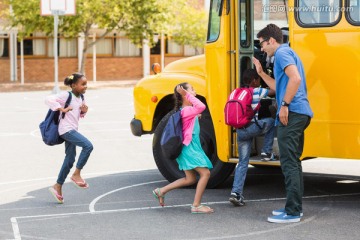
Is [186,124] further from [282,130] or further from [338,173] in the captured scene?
[338,173]

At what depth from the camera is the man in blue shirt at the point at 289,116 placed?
26.6ft

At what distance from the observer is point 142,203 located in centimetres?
947

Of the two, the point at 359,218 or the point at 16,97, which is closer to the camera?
the point at 359,218

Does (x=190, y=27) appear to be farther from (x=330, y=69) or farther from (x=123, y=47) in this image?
(x=330, y=69)

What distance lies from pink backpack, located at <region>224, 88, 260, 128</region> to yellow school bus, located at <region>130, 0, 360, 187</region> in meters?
0.58

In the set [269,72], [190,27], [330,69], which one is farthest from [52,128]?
[190,27]

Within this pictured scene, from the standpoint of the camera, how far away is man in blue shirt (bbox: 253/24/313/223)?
26.6 ft

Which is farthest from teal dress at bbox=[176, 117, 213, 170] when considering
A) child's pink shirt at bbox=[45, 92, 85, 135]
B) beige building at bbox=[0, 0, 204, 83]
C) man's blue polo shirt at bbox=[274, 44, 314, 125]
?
beige building at bbox=[0, 0, 204, 83]

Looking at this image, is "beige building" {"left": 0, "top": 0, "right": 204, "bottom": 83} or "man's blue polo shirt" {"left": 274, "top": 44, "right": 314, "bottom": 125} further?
"beige building" {"left": 0, "top": 0, "right": 204, "bottom": 83}

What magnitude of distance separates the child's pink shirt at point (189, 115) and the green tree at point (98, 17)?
3139cm

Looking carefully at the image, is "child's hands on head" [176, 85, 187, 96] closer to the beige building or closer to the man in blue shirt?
the man in blue shirt

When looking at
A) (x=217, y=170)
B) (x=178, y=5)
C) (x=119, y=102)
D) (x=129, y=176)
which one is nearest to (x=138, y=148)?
(x=129, y=176)

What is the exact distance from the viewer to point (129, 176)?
11.6 m

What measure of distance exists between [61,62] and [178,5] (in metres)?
7.87
